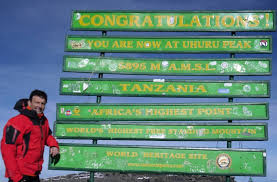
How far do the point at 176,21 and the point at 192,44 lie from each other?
84 cm

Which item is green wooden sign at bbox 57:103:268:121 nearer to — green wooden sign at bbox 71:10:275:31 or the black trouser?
green wooden sign at bbox 71:10:275:31

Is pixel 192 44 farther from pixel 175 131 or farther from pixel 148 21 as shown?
pixel 175 131

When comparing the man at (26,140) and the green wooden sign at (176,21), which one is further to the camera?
the green wooden sign at (176,21)

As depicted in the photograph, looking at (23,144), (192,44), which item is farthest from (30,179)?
(192,44)

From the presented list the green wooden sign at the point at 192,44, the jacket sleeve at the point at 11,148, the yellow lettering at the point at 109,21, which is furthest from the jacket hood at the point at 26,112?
the yellow lettering at the point at 109,21

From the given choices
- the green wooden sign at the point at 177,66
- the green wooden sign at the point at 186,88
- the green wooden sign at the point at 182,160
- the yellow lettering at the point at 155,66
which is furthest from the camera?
the yellow lettering at the point at 155,66

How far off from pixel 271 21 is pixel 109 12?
15.4 feet

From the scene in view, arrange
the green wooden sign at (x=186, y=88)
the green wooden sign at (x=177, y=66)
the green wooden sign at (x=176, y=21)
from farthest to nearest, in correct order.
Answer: the green wooden sign at (x=176, y=21) → the green wooden sign at (x=177, y=66) → the green wooden sign at (x=186, y=88)

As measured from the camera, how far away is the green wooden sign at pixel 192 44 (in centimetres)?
898

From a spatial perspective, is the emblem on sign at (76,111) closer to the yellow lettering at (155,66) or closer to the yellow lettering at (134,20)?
the yellow lettering at (155,66)

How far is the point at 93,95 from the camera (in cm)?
905

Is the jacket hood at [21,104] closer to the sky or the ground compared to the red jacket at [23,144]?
closer to the sky

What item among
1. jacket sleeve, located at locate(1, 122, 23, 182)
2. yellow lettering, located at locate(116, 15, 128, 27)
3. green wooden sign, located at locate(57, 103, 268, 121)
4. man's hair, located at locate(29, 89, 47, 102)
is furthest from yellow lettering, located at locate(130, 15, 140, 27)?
jacket sleeve, located at locate(1, 122, 23, 182)

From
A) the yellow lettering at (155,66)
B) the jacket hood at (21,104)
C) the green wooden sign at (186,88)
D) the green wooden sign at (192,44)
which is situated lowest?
the jacket hood at (21,104)
